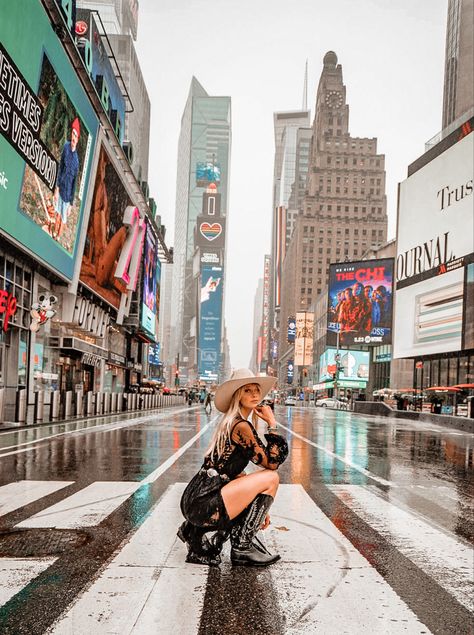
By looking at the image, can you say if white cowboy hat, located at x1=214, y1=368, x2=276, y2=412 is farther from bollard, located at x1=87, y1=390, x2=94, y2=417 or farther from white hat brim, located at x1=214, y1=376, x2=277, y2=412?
bollard, located at x1=87, y1=390, x2=94, y2=417

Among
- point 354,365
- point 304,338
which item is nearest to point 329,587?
point 354,365

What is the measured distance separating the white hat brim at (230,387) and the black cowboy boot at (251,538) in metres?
0.75

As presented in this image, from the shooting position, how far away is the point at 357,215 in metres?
162

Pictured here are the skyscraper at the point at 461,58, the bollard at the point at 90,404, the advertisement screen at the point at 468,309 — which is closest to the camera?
the bollard at the point at 90,404

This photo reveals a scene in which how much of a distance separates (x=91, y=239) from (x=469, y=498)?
108ft

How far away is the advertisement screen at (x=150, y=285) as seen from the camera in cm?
6462

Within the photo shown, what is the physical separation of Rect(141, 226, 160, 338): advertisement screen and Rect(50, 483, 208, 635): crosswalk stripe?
59.2 m

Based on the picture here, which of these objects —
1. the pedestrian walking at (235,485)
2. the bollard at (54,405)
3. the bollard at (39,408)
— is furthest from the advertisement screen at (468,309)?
the pedestrian walking at (235,485)

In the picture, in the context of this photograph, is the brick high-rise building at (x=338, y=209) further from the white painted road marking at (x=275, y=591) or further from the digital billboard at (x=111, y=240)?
the white painted road marking at (x=275, y=591)

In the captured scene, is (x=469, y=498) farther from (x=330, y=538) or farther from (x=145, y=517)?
(x=145, y=517)

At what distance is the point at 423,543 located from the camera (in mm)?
5766

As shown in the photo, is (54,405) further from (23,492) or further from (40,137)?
(23,492)

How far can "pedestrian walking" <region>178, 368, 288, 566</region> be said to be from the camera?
4.50 meters

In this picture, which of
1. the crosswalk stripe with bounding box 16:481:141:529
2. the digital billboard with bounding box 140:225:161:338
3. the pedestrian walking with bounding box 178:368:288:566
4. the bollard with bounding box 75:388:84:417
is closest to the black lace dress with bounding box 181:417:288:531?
the pedestrian walking with bounding box 178:368:288:566
